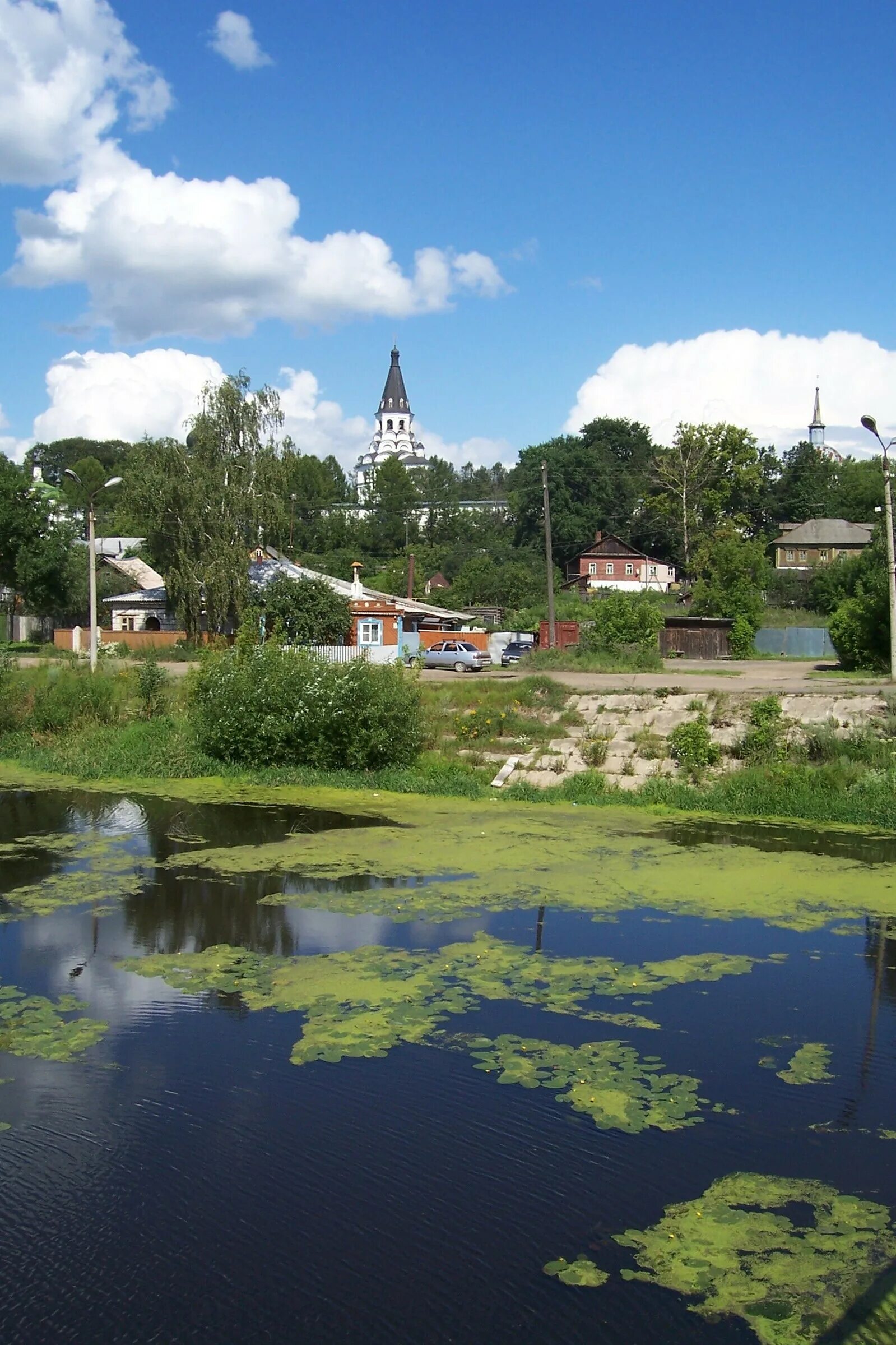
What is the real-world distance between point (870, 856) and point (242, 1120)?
385 inches

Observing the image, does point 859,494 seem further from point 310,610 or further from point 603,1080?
point 603,1080

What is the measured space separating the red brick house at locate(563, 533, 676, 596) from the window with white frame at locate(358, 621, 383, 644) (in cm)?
3745

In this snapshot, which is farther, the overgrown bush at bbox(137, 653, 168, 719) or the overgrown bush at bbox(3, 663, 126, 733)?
the overgrown bush at bbox(137, 653, 168, 719)

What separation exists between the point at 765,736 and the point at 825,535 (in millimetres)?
70021

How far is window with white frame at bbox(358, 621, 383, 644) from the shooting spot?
155 feet

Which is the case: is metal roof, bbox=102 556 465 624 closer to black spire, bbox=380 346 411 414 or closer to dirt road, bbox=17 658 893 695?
dirt road, bbox=17 658 893 695

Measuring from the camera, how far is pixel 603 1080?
7359mm

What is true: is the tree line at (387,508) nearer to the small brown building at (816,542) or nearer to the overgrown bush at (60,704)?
the small brown building at (816,542)

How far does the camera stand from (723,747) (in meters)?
19.2

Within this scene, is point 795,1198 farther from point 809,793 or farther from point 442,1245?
point 809,793

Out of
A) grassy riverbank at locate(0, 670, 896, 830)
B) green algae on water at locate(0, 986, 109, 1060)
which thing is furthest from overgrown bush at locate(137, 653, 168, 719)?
green algae on water at locate(0, 986, 109, 1060)

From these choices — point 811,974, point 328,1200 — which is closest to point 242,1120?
point 328,1200

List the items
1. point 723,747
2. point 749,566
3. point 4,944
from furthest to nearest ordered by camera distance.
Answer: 1. point 749,566
2. point 723,747
3. point 4,944

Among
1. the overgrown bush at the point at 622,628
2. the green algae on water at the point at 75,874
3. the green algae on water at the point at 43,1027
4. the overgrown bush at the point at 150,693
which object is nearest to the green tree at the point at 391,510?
the overgrown bush at the point at 622,628
